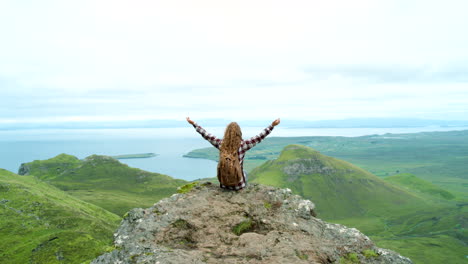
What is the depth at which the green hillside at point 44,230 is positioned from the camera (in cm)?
6506

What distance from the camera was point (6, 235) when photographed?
252 feet

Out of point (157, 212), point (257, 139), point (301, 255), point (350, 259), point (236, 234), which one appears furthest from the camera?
point (257, 139)

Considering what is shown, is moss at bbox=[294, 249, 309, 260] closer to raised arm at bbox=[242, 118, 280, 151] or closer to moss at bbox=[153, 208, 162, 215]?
raised arm at bbox=[242, 118, 280, 151]

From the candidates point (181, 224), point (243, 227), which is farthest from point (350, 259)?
point (181, 224)

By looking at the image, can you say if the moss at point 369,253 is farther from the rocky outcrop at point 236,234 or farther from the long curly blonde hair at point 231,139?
the long curly blonde hair at point 231,139

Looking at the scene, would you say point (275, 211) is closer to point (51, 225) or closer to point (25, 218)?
point (51, 225)

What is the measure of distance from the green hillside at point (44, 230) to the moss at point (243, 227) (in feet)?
151

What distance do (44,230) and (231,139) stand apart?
298ft

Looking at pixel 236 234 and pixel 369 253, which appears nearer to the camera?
pixel 369 253

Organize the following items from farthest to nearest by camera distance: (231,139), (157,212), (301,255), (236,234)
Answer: (231,139), (157,212), (236,234), (301,255)

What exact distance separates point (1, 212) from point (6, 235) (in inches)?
703

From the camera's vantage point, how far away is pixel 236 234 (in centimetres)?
1148

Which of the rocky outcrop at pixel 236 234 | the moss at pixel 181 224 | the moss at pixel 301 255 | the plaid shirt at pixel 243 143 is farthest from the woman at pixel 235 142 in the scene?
the moss at pixel 301 255

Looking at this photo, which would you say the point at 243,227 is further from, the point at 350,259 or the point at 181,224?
the point at 350,259
